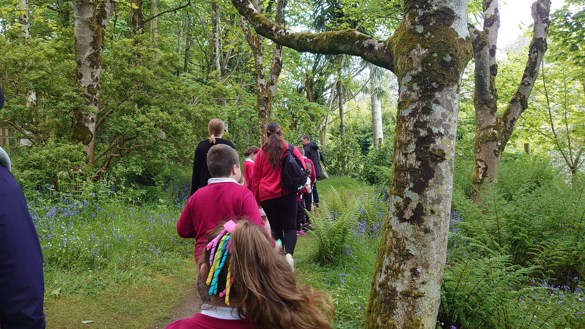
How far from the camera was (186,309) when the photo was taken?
503 centimetres

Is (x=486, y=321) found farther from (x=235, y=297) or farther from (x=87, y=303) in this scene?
(x=87, y=303)

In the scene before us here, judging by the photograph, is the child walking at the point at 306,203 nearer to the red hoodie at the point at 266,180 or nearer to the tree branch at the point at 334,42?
the red hoodie at the point at 266,180

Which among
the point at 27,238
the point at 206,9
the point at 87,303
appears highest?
the point at 206,9

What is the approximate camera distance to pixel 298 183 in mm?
5570

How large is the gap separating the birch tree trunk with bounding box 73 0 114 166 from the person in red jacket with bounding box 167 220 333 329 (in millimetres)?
7986

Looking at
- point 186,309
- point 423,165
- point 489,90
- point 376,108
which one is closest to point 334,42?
point 423,165

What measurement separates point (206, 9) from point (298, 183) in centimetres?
1626

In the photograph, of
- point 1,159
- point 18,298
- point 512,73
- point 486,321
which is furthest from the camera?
point 512,73

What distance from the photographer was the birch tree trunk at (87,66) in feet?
27.6

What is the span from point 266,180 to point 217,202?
2.22 metres

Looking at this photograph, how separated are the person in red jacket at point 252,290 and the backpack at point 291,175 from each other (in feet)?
12.8

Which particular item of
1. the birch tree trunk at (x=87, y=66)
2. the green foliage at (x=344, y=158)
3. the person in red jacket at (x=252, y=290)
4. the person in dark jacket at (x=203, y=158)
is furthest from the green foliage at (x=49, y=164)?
the green foliage at (x=344, y=158)

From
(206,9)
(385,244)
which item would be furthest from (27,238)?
(206,9)

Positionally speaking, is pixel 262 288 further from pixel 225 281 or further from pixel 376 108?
pixel 376 108
